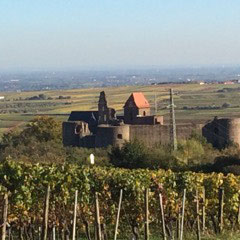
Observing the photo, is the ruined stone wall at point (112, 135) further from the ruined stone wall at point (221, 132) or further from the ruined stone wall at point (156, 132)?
the ruined stone wall at point (221, 132)

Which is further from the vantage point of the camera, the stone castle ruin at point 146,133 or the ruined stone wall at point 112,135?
the stone castle ruin at point 146,133

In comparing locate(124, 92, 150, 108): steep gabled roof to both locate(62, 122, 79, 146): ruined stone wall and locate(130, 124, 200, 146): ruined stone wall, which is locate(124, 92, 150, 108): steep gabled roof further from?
locate(130, 124, 200, 146): ruined stone wall

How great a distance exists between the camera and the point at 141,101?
229 feet

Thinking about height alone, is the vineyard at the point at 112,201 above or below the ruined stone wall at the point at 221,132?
above

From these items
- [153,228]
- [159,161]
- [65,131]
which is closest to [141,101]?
[65,131]

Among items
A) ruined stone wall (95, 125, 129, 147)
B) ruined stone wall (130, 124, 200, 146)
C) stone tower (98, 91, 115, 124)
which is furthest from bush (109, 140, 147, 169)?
stone tower (98, 91, 115, 124)

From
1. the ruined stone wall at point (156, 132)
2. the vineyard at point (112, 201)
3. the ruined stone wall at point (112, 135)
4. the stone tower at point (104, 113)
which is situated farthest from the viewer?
the stone tower at point (104, 113)

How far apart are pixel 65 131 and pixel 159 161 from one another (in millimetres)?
18867

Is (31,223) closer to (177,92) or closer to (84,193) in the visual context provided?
(84,193)

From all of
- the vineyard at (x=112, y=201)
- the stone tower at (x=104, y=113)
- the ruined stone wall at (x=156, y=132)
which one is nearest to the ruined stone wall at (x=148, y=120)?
the stone tower at (x=104, y=113)

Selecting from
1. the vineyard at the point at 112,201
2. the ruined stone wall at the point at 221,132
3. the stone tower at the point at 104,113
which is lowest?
the ruined stone wall at the point at 221,132

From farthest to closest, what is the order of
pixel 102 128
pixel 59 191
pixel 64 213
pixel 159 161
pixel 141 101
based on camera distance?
pixel 141 101 < pixel 102 128 < pixel 159 161 < pixel 59 191 < pixel 64 213

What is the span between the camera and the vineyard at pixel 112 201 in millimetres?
20219

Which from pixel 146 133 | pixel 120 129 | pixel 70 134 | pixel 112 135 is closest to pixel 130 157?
pixel 112 135
